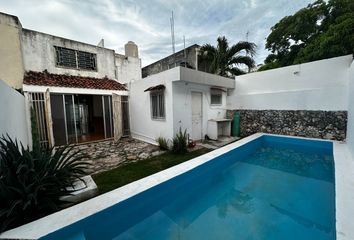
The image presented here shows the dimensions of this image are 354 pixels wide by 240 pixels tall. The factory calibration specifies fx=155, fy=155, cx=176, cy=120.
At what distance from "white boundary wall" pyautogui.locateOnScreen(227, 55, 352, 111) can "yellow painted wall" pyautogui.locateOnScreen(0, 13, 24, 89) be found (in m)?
11.2

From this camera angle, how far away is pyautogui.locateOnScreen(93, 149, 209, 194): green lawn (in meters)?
3.74

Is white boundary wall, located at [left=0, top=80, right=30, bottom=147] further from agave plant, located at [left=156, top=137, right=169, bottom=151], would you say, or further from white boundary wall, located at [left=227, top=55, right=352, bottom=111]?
white boundary wall, located at [left=227, top=55, right=352, bottom=111]

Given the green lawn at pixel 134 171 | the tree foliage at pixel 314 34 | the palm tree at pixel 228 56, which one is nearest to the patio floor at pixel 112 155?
the green lawn at pixel 134 171

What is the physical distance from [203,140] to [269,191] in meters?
4.28

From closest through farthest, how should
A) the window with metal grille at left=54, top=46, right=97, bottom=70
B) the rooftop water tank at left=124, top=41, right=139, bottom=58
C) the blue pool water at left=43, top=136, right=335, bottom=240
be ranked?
1. the blue pool water at left=43, top=136, right=335, bottom=240
2. the window with metal grille at left=54, top=46, right=97, bottom=70
3. the rooftop water tank at left=124, top=41, right=139, bottom=58

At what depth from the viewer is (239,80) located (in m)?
9.72

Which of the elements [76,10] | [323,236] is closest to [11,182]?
[323,236]

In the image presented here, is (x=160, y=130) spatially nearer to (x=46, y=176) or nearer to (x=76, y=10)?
(x=46, y=176)

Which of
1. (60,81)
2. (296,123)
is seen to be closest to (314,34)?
(296,123)

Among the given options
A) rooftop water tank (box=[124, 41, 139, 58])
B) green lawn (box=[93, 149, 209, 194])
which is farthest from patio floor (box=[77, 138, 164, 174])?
rooftop water tank (box=[124, 41, 139, 58])

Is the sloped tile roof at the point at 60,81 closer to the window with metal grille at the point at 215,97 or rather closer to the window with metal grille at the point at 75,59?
the window with metal grille at the point at 75,59

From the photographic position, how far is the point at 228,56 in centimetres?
1009

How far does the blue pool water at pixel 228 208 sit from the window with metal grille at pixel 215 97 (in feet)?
13.4

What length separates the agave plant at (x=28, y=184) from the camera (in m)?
2.21
